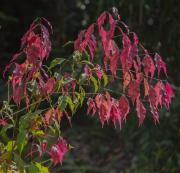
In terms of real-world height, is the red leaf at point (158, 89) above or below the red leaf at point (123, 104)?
above

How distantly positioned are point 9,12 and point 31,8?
22cm

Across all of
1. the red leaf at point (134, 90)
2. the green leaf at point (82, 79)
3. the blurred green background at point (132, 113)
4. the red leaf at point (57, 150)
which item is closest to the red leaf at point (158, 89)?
the red leaf at point (134, 90)

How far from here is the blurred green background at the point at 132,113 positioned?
170 inches

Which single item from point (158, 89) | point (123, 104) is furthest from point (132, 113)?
point (123, 104)

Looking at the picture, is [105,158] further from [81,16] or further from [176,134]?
[81,16]

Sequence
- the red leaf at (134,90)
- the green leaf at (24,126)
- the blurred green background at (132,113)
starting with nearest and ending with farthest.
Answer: the red leaf at (134,90) → the green leaf at (24,126) → the blurred green background at (132,113)

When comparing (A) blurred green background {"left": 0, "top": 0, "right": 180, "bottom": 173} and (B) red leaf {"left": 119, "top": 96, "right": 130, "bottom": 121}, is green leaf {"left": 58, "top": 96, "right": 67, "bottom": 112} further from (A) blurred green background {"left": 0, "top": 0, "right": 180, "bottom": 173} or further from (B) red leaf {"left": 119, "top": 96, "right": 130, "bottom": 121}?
(A) blurred green background {"left": 0, "top": 0, "right": 180, "bottom": 173}

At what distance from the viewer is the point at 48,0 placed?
5504 millimetres

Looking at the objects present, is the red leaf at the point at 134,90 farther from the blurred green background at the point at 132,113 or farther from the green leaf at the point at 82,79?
the blurred green background at the point at 132,113

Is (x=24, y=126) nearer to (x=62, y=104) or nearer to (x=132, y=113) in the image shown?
(x=62, y=104)

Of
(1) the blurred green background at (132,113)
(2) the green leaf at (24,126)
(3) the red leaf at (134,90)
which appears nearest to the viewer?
(3) the red leaf at (134,90)

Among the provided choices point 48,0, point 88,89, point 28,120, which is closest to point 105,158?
point 88,89

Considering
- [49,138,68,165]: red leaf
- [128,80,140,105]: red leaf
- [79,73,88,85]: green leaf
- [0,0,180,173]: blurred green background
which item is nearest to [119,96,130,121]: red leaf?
[128,80,140,105]: red leaf

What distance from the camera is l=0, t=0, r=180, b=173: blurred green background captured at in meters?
4.33
